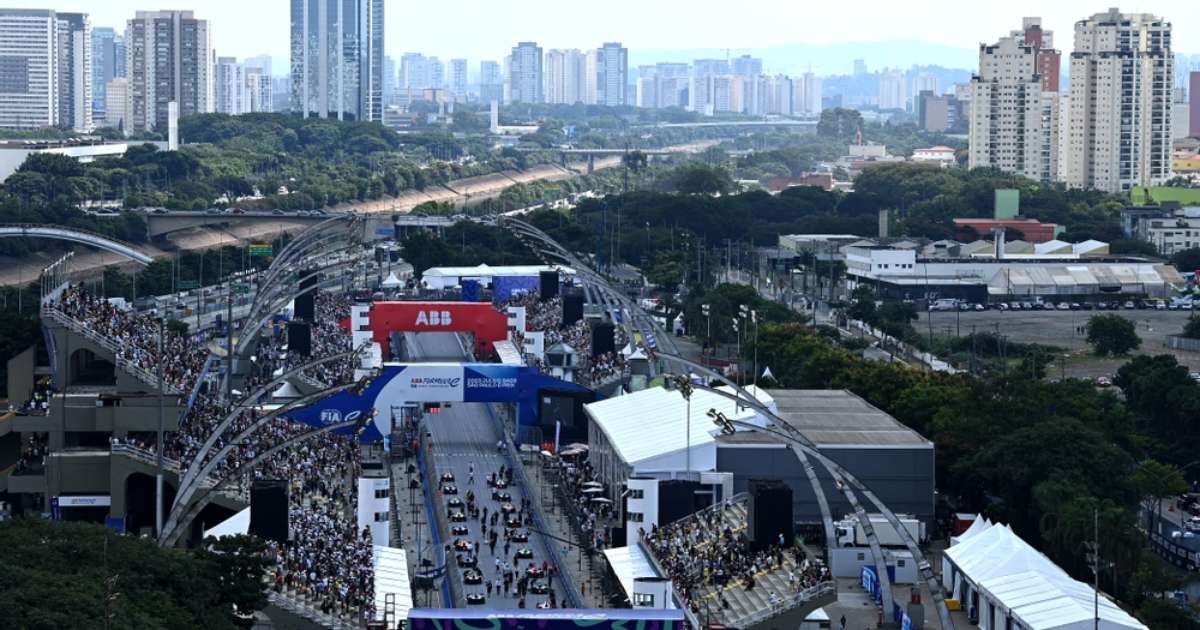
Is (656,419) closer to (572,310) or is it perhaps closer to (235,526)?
(235,526)

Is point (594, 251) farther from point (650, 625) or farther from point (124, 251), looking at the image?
point (650, 625)

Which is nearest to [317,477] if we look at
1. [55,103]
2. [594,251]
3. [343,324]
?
[343,324]

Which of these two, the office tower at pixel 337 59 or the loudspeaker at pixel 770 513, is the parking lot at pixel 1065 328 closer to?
the loudspeaker at pixel 770 513

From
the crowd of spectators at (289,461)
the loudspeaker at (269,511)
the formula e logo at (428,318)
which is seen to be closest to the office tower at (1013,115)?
the formula e logo at (428,318)

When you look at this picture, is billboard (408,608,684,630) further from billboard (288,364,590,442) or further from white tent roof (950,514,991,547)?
billboard (288,364,590,442)

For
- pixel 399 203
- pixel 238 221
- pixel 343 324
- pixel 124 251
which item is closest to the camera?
pixel 124 251
